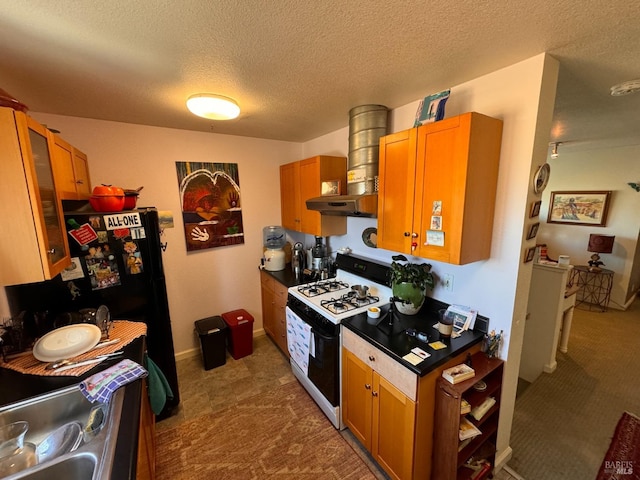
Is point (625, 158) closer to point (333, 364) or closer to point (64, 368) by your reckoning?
point (333, 364)

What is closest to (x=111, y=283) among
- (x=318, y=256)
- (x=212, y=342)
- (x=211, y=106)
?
(x=212, y=342)

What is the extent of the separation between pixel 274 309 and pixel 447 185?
7.55ft

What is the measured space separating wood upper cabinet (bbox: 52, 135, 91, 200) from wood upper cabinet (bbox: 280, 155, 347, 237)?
1811mm

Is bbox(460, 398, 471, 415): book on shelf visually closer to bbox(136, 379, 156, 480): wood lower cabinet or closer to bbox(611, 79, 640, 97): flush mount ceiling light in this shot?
bbox(136, 379, 156, 480): wood lower cabinet

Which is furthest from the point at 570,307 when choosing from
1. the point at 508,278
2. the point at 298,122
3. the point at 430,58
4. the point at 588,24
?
the point at 298,122

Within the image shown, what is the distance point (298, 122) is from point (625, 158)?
4.85 meters

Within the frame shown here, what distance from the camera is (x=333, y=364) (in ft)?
6.35

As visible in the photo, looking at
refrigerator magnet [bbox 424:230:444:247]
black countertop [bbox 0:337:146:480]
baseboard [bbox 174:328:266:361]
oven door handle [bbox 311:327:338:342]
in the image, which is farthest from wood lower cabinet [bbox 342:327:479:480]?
baseboard [bbox 174:328:266:361]

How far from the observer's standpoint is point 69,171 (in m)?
1.79

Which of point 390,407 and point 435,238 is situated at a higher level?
point 435,238

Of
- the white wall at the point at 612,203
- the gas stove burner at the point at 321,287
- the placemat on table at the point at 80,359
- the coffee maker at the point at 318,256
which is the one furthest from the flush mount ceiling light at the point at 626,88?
the placemat on table at the point at 80,359

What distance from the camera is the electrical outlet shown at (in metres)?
1.85

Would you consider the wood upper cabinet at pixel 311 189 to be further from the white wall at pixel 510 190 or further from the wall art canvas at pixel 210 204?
the white wall at pixel 510 190

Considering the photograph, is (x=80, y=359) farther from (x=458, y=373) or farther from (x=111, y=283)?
(x=458, y=373)
